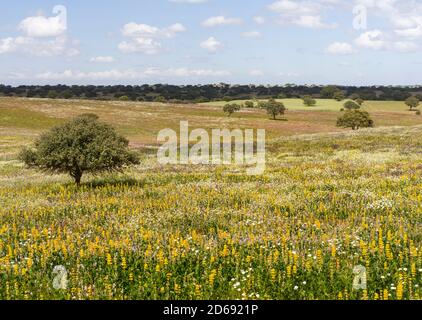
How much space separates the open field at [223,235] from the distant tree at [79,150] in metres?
1.40

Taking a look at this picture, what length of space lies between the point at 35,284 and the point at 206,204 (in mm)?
10078

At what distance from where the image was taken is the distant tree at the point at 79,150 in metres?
23.6

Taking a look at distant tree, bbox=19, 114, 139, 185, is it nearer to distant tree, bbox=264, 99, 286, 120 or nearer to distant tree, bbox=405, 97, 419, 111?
distant tree, bbox=264, 99, 286, 120

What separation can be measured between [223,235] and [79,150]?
13605 mm

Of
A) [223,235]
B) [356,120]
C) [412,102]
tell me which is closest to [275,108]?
[356,120]

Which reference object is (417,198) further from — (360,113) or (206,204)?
(360,113)

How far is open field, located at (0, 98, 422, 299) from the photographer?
938cm

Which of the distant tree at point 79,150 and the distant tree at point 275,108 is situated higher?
the distant tree at point 275,108

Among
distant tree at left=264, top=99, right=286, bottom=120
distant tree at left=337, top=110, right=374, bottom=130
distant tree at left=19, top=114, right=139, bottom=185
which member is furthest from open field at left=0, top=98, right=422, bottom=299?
distant tree at left=264, top=99, right=286, bottom=120

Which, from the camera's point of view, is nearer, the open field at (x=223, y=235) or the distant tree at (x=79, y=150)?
the open field at (x=223, y=235)

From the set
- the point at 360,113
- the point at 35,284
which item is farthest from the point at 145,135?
the point at 35,284

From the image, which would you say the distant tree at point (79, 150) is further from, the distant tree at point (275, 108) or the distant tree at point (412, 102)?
the distant tree at point (412, 102)

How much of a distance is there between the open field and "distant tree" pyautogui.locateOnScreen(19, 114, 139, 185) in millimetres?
1400

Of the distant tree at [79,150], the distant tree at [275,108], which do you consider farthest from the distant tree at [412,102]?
the distant tree at [79,150]
